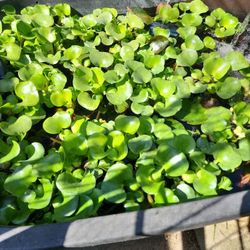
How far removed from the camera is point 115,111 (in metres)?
1.43

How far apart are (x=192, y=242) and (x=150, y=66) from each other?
65 centimetres

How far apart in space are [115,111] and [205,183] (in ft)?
1.45

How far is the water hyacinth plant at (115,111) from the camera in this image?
1107mm

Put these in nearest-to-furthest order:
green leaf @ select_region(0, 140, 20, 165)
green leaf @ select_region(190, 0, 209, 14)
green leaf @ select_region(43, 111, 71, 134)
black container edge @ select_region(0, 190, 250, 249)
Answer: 1. black container edge @ select_region(0, 190, 250, 249)
2. green leaf @ select_region(0, 140, 20, 165)
3. green leaf @ select_region(43, 111, 71, 134)
4. green leaf @ select_region(190, 0, 209, 14)

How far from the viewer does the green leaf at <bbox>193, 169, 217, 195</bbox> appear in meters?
1.14

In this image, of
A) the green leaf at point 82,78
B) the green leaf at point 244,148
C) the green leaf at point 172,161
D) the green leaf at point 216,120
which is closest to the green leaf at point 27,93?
the green leaf at point 82,78

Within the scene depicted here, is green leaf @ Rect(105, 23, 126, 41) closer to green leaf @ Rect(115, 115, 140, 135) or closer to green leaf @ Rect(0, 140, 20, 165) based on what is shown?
green leaf @ Rect(115, 115, 140, 135)

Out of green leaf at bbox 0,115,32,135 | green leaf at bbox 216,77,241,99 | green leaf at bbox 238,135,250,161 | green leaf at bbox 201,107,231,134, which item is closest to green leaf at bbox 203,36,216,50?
green leaf at bbox 216,77,241,99

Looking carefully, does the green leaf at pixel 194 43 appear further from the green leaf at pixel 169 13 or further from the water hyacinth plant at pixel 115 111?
the green leaf at pixel 169 13

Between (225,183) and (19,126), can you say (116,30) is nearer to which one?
(19,126)

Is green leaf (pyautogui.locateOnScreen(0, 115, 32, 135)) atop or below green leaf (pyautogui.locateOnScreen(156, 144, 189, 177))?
below

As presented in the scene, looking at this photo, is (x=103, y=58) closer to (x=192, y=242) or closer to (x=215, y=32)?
(x=215, y=32)

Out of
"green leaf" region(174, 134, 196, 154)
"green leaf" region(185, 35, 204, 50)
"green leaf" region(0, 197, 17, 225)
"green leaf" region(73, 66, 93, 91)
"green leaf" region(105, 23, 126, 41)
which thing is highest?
"green leaf" region(185, 35, 204, 50)

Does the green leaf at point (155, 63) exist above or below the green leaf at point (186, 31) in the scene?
below
